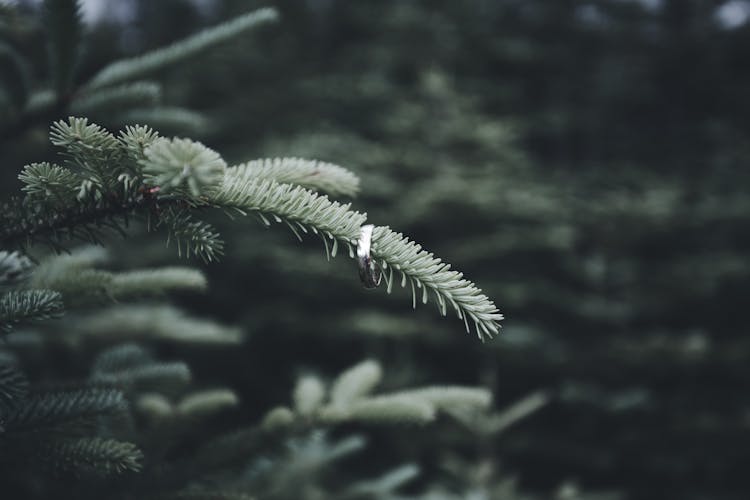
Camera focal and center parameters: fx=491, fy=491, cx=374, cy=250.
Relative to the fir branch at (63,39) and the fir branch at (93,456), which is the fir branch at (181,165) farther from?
the fir branch at (63,39)

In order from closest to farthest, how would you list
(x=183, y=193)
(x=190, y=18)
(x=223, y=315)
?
(x=183, y=193) < (x=223, y=315) < (x=190, y=18)

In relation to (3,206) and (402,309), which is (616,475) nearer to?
(402,309)

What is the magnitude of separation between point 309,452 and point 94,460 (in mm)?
915

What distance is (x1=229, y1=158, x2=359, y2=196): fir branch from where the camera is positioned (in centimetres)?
84

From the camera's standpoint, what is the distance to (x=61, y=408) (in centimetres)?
79

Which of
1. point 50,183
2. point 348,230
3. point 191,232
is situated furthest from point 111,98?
point 348,230

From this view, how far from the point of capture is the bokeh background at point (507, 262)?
3635 millimetres

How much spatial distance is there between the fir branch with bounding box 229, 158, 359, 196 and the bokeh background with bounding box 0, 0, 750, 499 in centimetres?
220

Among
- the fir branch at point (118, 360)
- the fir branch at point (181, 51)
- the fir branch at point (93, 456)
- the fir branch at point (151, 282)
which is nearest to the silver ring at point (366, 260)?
the fir branch at point (93, 456)

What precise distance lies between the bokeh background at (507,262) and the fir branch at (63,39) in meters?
1.61

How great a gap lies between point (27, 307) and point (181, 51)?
0.78 meters

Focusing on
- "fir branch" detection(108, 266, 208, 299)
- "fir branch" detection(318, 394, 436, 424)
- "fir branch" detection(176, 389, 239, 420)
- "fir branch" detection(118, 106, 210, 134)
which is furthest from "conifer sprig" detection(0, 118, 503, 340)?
"fir branch" detection(118, 106, 210, 134)

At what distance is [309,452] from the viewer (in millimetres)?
1564

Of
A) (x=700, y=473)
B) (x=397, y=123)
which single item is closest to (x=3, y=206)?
(x=397, y=123)
